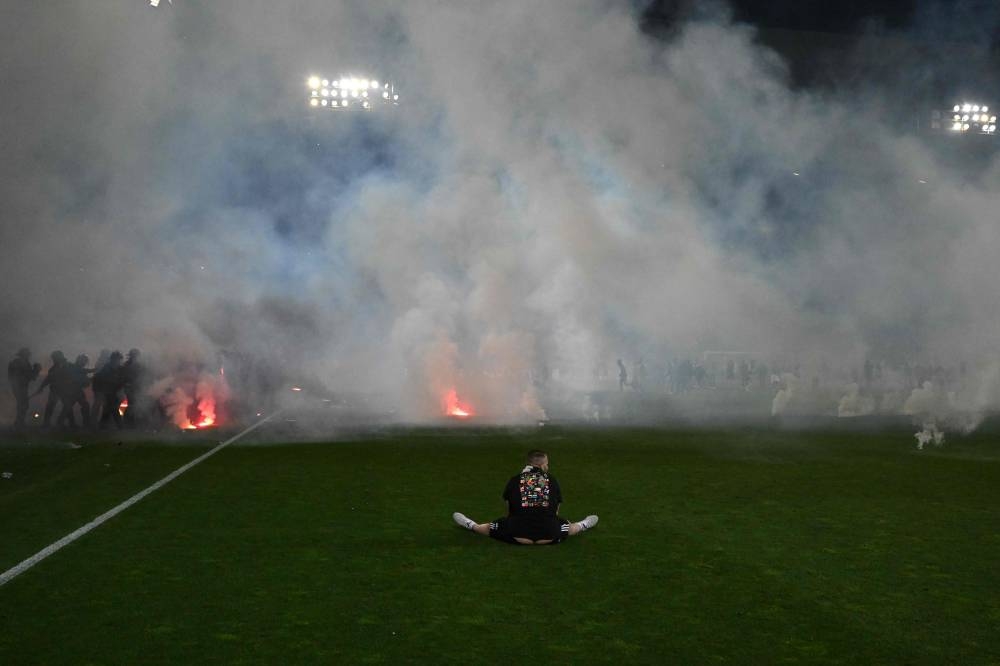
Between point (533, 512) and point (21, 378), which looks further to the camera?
point (21, 378)

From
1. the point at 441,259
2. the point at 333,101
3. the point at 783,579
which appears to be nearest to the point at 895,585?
the point at 783,579

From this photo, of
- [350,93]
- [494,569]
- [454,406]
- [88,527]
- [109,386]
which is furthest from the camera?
[350,93]

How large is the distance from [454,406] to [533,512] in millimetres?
15739

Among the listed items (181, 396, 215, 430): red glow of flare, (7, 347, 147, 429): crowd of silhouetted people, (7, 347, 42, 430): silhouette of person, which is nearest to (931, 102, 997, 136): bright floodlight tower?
(181, 396, 215, 430): red glow of flare

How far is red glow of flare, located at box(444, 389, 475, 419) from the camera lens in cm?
2306

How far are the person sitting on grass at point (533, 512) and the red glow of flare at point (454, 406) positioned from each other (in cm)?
1518

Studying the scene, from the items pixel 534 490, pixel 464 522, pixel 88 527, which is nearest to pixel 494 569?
pixel 534 490

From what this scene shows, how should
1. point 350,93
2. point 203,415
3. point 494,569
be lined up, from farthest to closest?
1. point 350,93
2. point 203,415
3. point 494,569

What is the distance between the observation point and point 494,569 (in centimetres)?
677

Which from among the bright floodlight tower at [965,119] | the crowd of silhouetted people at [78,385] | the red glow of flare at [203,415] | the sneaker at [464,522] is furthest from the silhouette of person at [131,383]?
the bright floodlight tower at [965,119]

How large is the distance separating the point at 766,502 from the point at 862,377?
26289mm

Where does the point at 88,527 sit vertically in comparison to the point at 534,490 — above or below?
below

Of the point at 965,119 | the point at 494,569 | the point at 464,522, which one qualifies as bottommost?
the point at 494,569

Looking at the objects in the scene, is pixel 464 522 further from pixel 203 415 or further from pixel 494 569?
pixel 203 415
